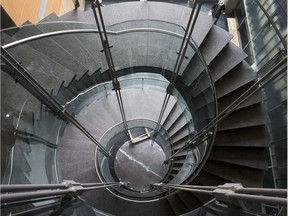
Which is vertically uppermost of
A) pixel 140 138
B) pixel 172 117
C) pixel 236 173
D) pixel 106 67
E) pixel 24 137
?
pixel 106 67

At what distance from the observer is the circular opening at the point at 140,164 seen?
9.16 meters

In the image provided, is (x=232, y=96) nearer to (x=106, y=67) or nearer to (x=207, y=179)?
(x=207, y=179)

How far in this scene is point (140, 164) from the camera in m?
9.29

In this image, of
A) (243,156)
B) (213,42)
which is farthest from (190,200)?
(213,42)

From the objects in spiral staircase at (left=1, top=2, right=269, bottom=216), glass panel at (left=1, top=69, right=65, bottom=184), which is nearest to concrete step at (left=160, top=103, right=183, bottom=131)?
spiral staircase at (left=1, top=2, right=269, bottom=216)

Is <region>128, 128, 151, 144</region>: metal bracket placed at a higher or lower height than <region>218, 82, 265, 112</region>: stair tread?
higher

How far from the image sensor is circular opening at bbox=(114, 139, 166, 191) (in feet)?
30.0

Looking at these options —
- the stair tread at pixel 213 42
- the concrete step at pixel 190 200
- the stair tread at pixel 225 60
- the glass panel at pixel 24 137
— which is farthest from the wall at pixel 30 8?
the concrete step at pixel 190 200

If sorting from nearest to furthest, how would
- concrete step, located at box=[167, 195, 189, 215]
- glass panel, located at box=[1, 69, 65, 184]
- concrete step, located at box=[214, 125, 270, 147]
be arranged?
glass panel, located at box=[1, 69, 65, 184]
concrete step, located at box=[214, 125, 270, 147]
concrete step, located at box=[167, 195, 189, 215]

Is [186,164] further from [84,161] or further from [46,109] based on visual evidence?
[46,109]

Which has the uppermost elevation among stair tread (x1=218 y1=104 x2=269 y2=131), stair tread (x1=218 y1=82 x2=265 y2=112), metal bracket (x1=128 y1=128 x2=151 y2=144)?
metal bracket (x1=128 y1=128 x2=151 y2=144)

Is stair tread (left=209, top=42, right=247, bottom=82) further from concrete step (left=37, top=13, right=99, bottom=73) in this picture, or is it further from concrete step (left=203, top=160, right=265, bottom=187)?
concrete step (left=37, top=13, right=99, bottom=73)

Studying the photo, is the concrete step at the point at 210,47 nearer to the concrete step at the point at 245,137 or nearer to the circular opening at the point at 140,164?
the concrete step at the point at 245,137

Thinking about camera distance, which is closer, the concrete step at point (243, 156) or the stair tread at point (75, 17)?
the concrete step at point (243, 156)
